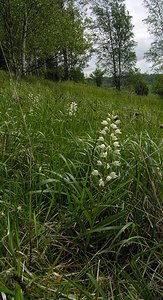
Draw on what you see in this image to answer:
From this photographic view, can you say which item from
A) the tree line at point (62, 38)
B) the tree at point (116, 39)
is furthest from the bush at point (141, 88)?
the tree at point (116, 39)

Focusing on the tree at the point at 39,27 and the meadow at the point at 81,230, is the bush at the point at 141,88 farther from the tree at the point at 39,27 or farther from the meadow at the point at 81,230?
the meadow at the point at 81,230

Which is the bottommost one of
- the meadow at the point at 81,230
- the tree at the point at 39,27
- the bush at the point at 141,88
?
the meadow at the point at 81,230

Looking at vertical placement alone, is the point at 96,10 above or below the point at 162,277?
above

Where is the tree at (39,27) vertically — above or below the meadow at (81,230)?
above

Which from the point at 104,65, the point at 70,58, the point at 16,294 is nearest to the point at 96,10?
the point at 104,65

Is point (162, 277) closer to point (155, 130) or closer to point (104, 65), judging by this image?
point (155, 130)

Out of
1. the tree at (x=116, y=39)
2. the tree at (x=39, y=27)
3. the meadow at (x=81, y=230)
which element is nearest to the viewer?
the meadow at (x=81, y=230)

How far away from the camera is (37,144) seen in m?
2.58

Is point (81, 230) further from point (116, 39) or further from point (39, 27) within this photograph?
point (116, 39)


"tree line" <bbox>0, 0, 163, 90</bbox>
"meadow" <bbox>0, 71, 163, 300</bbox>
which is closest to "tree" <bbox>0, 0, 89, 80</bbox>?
"tree line" <bbox>0, 0, 163, 90</bbox>

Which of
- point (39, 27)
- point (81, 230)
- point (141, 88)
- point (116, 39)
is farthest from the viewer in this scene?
point (116, 39)

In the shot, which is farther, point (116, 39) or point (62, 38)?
point (116, 39)

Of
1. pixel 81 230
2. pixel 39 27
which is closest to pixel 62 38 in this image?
pixel 39 27

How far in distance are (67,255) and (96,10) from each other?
43616mm
